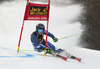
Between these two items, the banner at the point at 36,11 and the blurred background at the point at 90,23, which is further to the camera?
the blurred background at the point at 90,23

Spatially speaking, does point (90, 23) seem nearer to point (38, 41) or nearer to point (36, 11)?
point (38, 41)

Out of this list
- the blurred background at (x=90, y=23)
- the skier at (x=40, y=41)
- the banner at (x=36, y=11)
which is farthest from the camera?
the blurred background at (x=90, y=23)

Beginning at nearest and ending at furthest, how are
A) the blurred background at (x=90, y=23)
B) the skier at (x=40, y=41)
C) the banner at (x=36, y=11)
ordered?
the banner at (x=36, y=11) → the skier at (x=40, y=41) → the blurred background at (x=90, y=23)

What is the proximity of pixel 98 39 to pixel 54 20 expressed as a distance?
3.60 m

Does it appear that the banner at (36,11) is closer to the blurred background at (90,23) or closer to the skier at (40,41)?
the skier at (40,41)

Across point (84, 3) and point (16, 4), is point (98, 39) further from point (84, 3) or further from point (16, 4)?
point (16, 4)

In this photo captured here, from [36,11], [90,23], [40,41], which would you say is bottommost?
[40,41]

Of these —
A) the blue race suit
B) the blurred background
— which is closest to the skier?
the blue race suit

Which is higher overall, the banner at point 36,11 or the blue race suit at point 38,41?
the banner at point 36,11

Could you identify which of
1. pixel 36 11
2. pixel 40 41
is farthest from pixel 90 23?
pixel 36 11

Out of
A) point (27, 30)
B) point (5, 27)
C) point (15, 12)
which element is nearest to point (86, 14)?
point (27, 30)

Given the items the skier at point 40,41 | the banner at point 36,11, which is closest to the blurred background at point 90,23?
the skier at point 40,41

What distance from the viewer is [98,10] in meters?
10.7

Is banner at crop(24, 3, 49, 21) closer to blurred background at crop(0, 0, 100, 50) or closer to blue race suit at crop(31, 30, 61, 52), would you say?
blue race suit at crop(31, 30, 61, 52)
